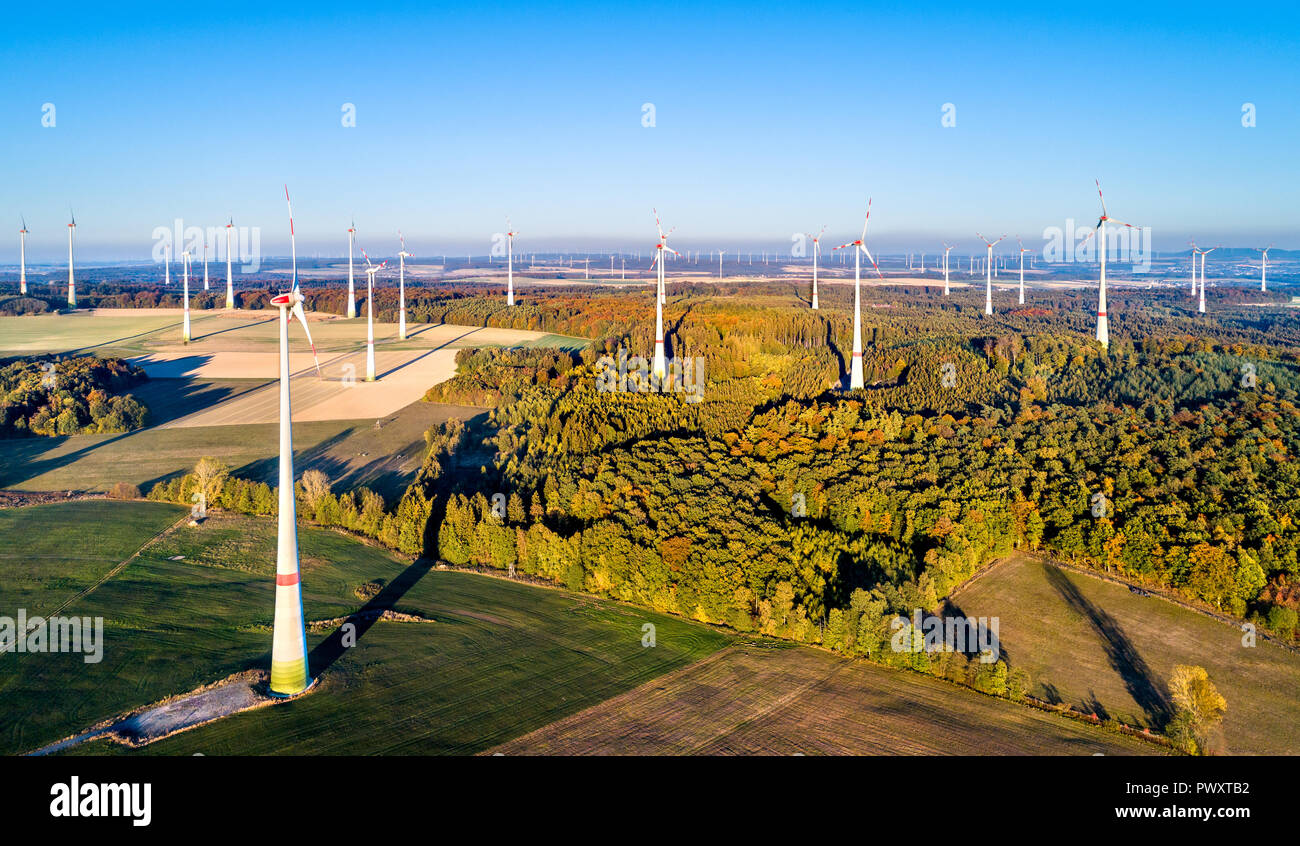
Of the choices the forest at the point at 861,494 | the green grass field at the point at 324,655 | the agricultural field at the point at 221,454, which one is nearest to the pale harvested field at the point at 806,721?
the green grass field at the point at 324,655

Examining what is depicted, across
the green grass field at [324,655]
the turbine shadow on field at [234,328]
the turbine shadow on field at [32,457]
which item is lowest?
the green grass field at [324,655]

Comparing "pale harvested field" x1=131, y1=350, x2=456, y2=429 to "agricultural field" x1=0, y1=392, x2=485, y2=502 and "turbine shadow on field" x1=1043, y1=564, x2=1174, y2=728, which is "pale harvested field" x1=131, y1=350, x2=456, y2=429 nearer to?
"agricultural field" x1=0, y1=392, x2=485, y2=502

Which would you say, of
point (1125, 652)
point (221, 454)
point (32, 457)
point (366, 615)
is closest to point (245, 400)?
point (221, 454)

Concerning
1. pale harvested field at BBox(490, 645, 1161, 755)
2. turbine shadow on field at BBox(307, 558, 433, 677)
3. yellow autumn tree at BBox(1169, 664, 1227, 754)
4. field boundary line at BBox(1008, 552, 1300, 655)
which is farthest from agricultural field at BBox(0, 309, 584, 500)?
yellow autumn tree at BBox(1169, 664, 1227, 754)

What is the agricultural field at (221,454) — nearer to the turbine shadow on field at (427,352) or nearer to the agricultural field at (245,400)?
the agricultural field at (245,400)

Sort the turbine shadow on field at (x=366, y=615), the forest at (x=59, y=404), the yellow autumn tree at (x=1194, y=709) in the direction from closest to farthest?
the yellow autumn tree at (x=1194, y=709), the turbine shadow on field at (x=366, y=615), the forest at (x=59, y=404)

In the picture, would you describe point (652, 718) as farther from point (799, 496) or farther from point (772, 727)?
point (799, 496)
